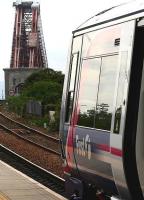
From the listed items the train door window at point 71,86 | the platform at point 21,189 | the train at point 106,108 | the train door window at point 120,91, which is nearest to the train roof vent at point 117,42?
the train at point 106,108

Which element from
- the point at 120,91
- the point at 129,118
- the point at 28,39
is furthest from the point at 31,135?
the point at 28,39

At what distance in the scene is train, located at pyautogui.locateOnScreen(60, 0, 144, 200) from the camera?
6.76 m

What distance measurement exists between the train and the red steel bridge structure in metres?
144

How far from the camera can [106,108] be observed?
293 inches

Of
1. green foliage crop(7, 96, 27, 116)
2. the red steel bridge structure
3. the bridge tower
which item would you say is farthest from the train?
the red steel bridge structure

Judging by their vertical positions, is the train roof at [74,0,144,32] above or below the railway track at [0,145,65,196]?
above

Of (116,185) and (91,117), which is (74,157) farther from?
(116,185)

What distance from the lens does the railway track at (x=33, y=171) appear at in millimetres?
13585

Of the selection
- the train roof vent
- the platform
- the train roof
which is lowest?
the platform

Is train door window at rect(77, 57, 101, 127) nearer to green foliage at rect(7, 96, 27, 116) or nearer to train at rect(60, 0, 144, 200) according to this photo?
train at rect(60, 0, 144, 200)

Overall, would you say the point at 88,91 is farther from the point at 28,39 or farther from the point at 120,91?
the point at 28,39

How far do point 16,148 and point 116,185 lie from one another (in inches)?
581

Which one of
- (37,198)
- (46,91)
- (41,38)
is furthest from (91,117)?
(41,38)

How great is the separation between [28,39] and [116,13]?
153m
